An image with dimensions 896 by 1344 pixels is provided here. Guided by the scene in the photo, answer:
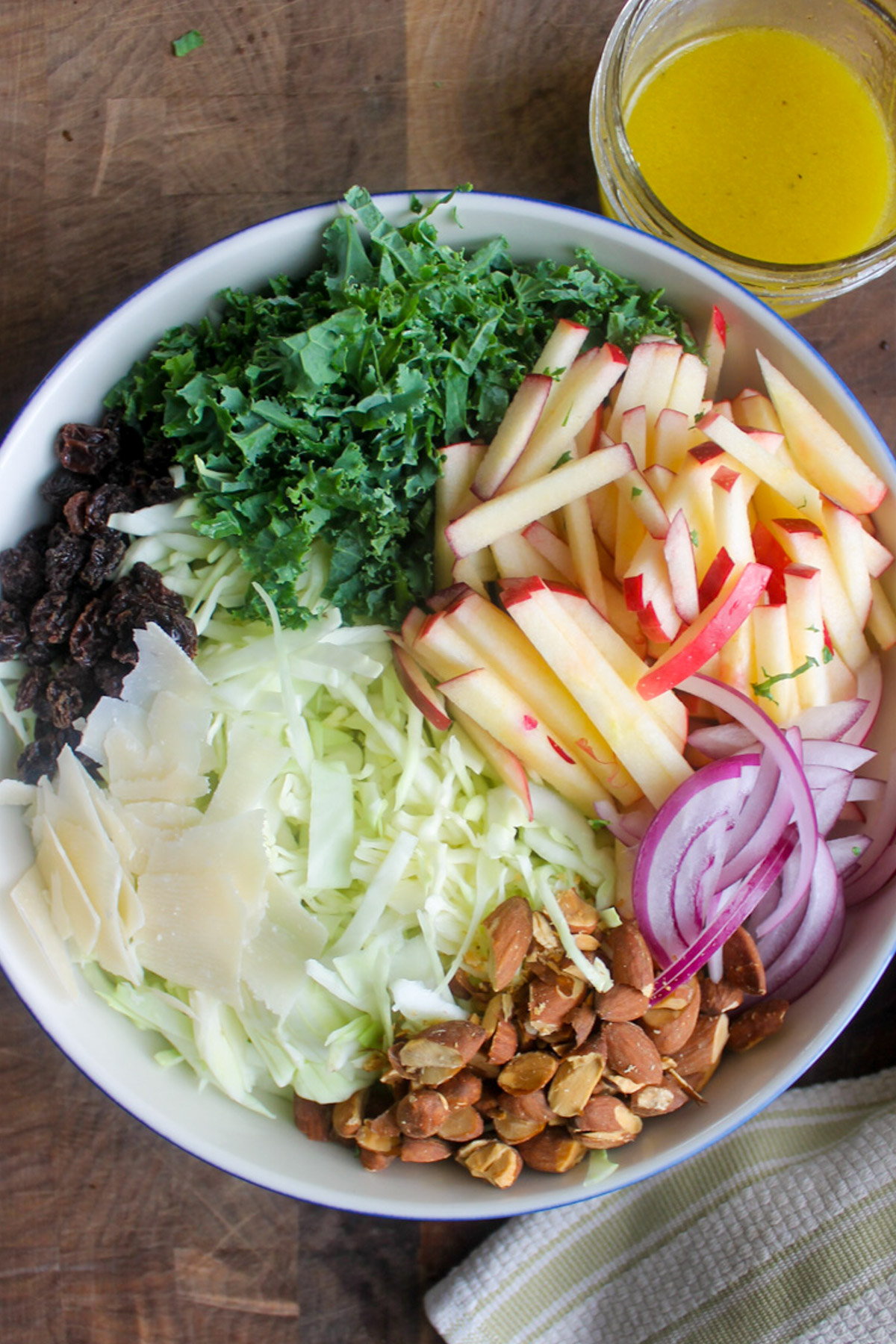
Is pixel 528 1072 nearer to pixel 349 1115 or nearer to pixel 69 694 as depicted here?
pixel 349 1115

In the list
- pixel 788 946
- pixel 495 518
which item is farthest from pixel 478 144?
pixel 788 946

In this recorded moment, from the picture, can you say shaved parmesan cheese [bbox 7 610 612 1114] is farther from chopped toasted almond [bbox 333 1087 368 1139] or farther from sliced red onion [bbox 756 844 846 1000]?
sliced red onion [bbox 756 844 846 1000]

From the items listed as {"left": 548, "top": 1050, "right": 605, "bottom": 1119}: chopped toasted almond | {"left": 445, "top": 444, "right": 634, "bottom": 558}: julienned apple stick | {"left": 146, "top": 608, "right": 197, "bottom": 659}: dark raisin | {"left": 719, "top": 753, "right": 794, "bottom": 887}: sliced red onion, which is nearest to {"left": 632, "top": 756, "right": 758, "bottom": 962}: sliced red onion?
{"left": 719, "top": 753, "right": 794, "bottom": 887}: sliced red onion

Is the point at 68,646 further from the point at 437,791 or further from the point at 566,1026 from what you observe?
the point at 566,1026

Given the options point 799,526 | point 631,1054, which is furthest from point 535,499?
point 631,1054

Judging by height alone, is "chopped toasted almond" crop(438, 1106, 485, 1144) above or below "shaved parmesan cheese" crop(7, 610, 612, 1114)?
below

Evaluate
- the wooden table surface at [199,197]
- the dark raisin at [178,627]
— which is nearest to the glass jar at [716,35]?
the wooden table surface at [199,197]
